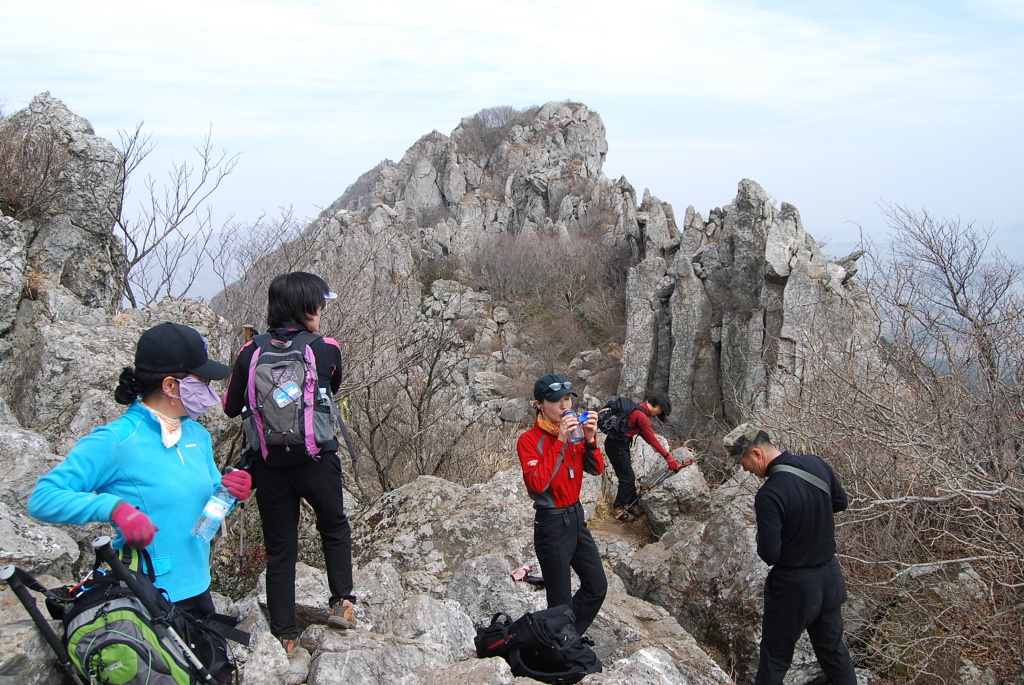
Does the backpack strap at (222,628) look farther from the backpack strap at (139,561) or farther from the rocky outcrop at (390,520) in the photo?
the rocky outcrop at (390,520)

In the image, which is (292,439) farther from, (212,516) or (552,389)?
(552,389)

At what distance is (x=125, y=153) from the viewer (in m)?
9.45

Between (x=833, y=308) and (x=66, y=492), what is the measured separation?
68.9 feet

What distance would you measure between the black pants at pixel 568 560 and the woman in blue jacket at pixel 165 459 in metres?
1.83

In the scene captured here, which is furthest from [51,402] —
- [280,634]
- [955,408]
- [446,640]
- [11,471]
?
[955,408]

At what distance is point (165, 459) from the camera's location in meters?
2.63

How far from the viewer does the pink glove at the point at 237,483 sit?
2715 mm

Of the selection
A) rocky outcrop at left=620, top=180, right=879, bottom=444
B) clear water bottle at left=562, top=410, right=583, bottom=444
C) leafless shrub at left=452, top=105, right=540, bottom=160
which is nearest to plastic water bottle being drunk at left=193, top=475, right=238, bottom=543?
clear water bottle at left=562, top=410, right=583, bottom=444

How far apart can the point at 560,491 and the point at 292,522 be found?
1445 mm

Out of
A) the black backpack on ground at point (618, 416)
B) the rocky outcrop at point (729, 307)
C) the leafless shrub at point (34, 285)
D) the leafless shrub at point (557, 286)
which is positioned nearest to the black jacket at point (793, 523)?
the black backpack on ground at point (618, 416)

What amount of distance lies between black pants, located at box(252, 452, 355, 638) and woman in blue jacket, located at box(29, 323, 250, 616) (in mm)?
562

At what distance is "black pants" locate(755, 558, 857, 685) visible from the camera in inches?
145

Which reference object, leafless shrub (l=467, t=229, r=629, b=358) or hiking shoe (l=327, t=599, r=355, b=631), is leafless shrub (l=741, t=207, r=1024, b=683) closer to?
hiking shoe (l=327, t=599, r=355, b=631)

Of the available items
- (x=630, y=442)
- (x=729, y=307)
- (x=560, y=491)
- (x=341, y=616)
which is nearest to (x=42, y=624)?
(x=341, y=616)
